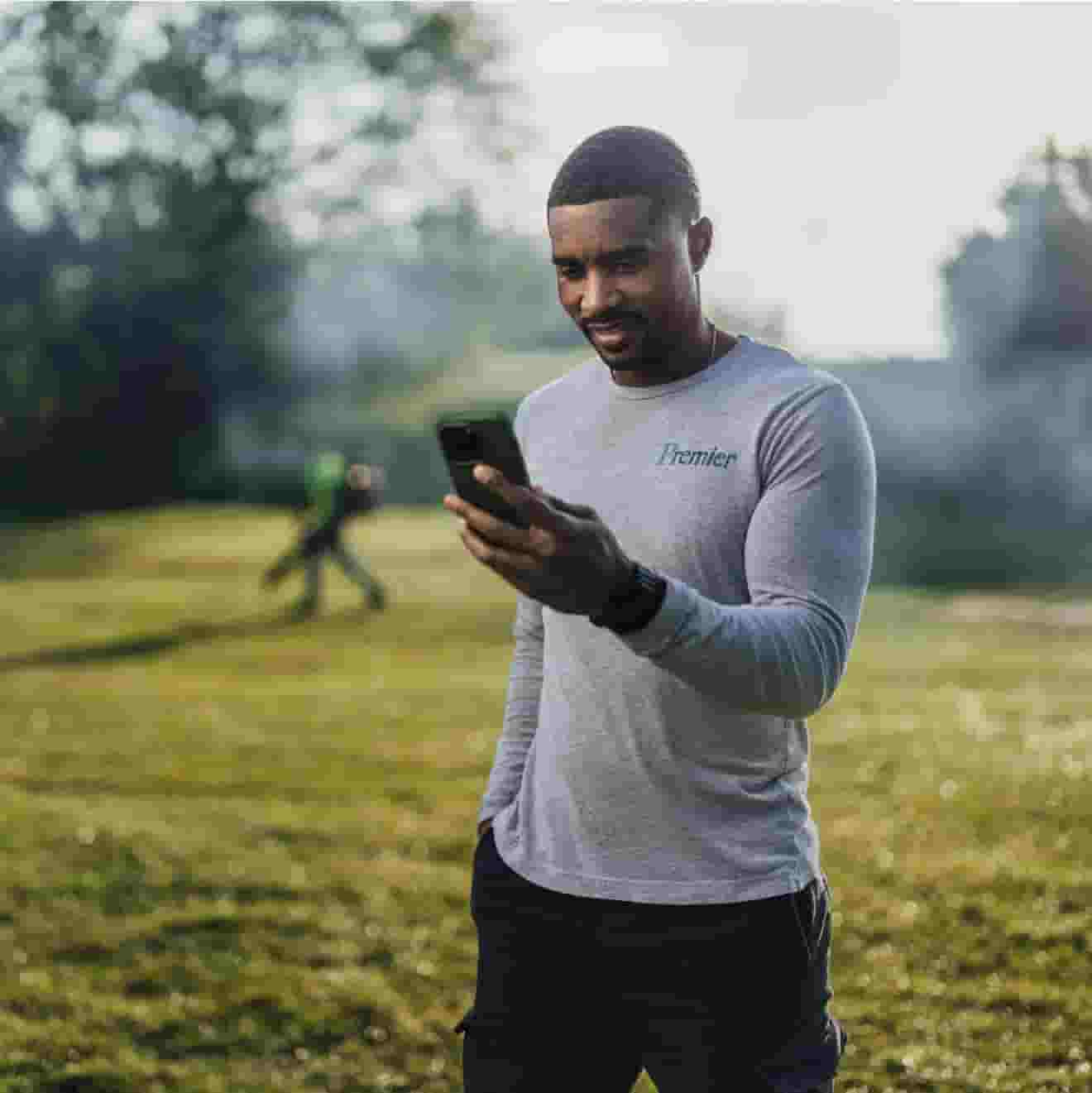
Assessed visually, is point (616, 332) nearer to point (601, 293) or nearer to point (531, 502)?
point (601, 293)

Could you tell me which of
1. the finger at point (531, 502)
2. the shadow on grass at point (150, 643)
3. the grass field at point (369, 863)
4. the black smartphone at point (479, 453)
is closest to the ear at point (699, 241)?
the black smartphone at point (479, 453)

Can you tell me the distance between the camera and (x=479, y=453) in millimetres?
1933

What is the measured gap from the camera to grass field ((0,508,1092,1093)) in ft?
16.9

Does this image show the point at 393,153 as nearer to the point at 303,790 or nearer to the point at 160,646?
the point at 160,646

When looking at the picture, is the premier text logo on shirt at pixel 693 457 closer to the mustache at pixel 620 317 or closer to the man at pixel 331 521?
the mustache at pixel 620 317

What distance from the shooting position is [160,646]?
1689 cm

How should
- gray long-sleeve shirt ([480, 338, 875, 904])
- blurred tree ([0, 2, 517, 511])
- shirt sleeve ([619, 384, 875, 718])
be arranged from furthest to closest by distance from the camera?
blurred tree ([0, 2, 517, 511]) → gray long-sleeve shirt ([480, 338, 875, 904]) → shirt sleeve ([619, 384, 875, 718])

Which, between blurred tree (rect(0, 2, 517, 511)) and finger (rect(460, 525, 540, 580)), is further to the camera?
blurred tree (rect(0, 2, 517, 511))

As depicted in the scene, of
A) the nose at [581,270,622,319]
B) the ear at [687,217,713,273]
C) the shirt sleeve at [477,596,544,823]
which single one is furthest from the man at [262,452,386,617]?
the nose at [581,270,622,319]

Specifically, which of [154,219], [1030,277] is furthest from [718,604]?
[154,219]

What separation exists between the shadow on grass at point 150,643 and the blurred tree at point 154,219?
20.2m

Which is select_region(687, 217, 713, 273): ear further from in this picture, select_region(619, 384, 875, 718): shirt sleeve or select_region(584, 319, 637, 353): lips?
select_region(619, 384, 875, 718): shirt sleeve

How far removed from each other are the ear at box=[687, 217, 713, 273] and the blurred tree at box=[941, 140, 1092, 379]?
25894 mm

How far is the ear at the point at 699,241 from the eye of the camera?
8.10 feet
